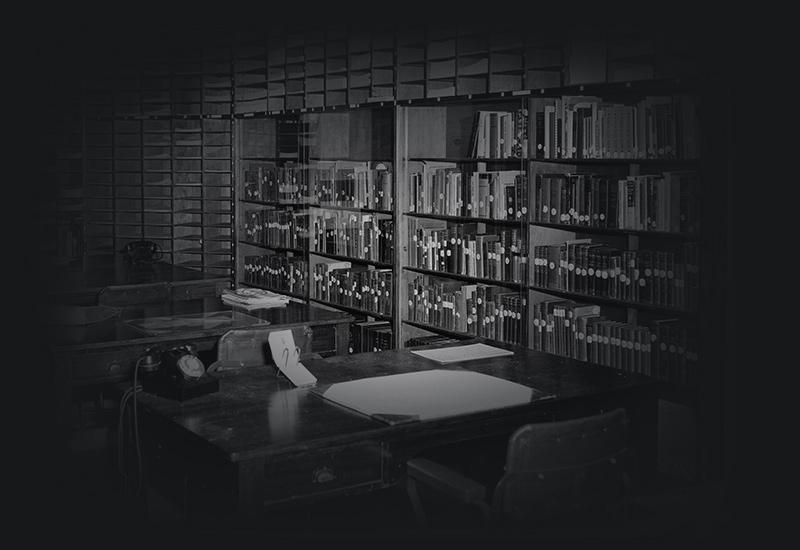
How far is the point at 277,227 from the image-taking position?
24.6ft

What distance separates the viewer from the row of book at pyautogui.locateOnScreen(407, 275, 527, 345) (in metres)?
5.34

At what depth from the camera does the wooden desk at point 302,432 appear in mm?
2650

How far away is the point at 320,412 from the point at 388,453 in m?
0.26

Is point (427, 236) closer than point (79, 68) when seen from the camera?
Yes

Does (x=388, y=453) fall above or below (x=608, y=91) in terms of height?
below

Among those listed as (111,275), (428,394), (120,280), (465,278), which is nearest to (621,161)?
(465,278)

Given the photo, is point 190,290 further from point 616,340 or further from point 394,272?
point 616,340

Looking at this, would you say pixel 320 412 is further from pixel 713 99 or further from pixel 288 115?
pixel 288 115

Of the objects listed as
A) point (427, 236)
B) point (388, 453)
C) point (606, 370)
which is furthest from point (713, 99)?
point (427, 236)

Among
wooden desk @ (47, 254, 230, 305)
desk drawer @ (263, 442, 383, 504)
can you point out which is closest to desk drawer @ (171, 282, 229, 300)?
wooden desk @ (47, 254, 230, 305)

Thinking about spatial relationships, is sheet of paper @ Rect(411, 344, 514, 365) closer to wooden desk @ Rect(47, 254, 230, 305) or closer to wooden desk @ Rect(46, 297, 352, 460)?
wooden desk @ Rect(46, 297, 352, 460)

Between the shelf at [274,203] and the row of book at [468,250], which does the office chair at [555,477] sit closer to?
the row of book at [468,250]

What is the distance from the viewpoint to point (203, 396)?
3.15 metres

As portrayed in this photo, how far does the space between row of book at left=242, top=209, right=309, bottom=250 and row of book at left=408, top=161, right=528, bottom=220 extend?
140 cm
